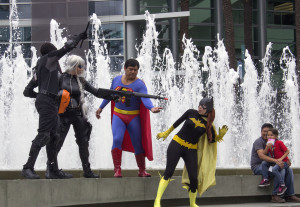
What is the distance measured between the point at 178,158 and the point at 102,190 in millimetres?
978

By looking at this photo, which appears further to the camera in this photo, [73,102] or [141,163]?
[141,163]

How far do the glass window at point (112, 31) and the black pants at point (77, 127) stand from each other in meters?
29.5

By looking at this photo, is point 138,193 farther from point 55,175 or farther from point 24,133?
point 24,133

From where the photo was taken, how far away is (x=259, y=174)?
1034 centimetres

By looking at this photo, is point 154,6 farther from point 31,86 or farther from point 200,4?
point 31,86

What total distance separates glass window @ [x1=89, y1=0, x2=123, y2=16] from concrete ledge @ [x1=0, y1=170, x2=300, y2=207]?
27.8m

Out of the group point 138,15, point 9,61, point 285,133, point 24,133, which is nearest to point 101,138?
point 24,133

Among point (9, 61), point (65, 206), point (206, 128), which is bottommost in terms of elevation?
point (65, 206)

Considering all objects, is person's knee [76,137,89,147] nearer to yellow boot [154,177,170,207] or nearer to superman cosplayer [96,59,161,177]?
superman cosplayer [96,59,161,177]

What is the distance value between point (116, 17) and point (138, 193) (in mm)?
29826

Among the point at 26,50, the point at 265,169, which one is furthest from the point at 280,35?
the point at 265,169

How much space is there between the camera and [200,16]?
1657 inches

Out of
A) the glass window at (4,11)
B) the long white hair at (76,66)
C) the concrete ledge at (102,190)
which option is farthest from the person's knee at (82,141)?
the glass window at (4,11)

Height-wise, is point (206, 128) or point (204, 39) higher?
point (204, 39)
